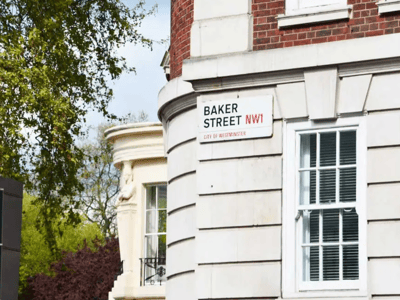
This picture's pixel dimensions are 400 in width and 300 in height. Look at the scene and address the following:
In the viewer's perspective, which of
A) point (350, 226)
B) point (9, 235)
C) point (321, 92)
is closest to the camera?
point (350, 226)

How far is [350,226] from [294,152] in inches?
48.0

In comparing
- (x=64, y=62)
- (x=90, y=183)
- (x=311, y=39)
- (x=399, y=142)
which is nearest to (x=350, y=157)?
(x=399, y=142)

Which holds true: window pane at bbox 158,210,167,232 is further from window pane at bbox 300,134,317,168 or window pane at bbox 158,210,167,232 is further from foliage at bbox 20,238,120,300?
window pane at bbox 300,134,317,168

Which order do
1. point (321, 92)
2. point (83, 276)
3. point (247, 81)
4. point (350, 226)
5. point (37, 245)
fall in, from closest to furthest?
point (350, 226), point (321, 92), point (247, 81), point (83, 276), point (37, 245)

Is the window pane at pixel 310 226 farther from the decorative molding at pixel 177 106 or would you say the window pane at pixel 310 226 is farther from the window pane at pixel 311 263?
the decorative molding at pixel 177 106

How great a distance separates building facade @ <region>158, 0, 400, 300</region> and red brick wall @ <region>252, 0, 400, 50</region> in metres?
0.01

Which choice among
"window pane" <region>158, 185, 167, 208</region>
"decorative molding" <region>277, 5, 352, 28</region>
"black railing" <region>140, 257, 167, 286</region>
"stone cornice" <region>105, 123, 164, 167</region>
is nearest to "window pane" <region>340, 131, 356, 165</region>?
"decorative molding" <region>277, 5, 352, 28</region>

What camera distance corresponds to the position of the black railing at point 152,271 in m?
23.7

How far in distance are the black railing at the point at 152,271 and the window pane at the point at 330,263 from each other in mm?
10186

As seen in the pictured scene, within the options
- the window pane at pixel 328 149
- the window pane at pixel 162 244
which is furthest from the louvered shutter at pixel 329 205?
the window pane at pixel 162 244

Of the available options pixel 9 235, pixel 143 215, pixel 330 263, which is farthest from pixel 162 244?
pixel 330 263

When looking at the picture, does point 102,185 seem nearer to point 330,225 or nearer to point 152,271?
point 152,271

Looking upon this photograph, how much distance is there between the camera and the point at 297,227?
45.6 feet

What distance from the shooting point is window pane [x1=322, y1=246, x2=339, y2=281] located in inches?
537
